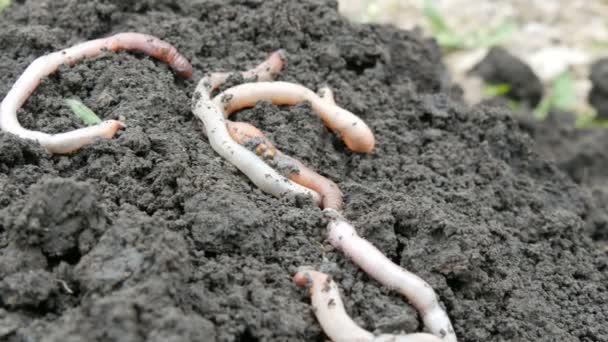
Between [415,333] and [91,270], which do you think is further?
[415,333]

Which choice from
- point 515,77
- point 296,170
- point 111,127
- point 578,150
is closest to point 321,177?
point 296,170

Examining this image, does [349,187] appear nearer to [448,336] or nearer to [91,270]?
[448,336]

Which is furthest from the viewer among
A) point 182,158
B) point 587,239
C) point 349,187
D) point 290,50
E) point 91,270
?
point 290,50

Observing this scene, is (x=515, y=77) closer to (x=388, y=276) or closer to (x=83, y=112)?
(x=388, y=276)

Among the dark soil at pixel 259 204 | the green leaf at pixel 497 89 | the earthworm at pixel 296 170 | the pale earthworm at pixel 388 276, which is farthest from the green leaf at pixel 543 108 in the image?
the pale earthworm at pixel 388 276

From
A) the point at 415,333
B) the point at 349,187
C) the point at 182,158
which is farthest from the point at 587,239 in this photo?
the point at 182,158

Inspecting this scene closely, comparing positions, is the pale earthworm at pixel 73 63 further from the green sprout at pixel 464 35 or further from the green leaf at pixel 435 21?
the green leaf at pixel 435 21

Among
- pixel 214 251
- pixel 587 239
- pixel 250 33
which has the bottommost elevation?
pixel 587 239
